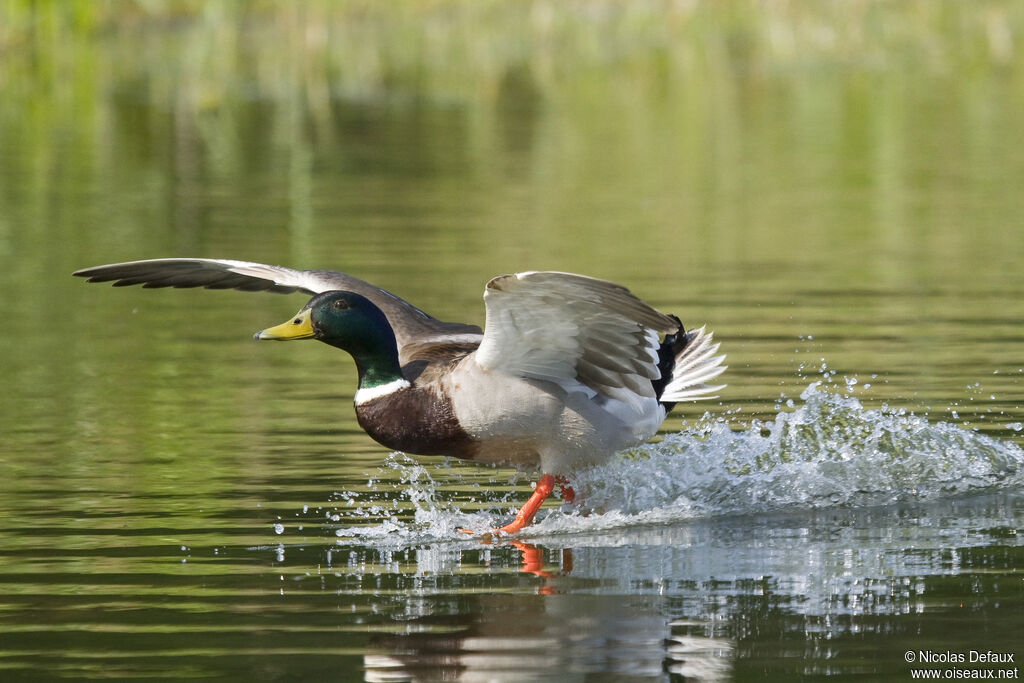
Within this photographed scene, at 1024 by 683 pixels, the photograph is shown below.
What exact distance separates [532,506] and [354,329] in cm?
103

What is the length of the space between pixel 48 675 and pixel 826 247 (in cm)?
1095

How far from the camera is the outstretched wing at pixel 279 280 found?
7.98 metres

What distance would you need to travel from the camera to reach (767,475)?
762 cm

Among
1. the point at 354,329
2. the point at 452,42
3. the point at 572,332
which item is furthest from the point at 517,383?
the point at 452,42

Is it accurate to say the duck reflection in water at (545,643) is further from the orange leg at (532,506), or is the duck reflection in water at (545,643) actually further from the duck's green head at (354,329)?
the duck's green head at (354,329)

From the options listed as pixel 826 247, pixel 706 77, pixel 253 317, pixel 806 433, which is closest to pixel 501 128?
pixel 706 77

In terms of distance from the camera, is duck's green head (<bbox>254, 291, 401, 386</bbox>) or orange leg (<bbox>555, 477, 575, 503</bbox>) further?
orange leg (<bbox>555, 477, 575, 503</bbox>)

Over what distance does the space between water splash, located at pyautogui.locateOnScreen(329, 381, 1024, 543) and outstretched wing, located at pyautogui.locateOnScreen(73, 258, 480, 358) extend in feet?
2.17

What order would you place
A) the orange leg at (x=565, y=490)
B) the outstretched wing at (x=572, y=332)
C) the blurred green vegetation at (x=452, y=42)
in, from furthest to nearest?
the blurred green vegetation at (x=452, y=42) → the orange leg at (x=565, y=490) → the outstretched wing at (x=572, y=332)

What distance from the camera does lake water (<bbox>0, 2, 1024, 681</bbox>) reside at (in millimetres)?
5543

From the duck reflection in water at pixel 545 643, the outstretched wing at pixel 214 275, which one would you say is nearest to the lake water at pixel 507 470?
the duck reflection in water at pixel 545 643

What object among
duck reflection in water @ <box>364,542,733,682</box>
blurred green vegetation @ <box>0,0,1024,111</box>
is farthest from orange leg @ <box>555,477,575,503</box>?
blurred green vegetation @ <box>0,0,1024,111</box>

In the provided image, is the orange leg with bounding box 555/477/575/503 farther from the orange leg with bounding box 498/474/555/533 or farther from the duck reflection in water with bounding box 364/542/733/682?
the duck reflection in water with bounding box 364/542/733/682

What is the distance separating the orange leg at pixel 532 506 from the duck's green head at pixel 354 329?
750mm
